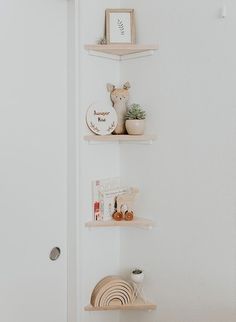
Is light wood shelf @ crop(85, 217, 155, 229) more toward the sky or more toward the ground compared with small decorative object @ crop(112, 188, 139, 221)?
more toward the ground

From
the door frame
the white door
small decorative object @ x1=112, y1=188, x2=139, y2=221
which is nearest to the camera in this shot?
the white door

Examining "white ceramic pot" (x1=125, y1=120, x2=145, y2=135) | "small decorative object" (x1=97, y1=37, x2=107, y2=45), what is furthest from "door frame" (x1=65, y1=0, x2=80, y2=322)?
"white ceramic pot" (x1=125, y1=120, x2=145, y2=135)

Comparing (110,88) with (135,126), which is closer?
(135,126)

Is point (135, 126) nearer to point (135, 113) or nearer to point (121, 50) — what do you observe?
point (135, 113)

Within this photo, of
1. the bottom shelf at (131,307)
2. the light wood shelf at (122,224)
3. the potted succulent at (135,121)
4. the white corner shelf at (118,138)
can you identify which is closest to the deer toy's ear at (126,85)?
the potted succulent at (135,121)

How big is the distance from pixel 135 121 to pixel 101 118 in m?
0.18

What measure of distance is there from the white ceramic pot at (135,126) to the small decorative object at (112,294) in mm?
776

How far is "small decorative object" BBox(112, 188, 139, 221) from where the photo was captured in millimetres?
2064

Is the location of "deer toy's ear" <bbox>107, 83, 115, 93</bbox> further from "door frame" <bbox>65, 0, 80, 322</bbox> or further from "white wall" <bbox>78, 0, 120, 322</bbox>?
"door frame" <bbox>65, 0, 80, 322</bbox>

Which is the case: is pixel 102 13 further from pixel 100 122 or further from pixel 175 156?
pixel 175 156

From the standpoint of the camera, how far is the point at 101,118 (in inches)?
80.1

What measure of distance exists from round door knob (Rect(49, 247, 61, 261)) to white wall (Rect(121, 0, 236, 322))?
407 mm

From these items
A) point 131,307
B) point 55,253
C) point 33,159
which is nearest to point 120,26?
point 33,159

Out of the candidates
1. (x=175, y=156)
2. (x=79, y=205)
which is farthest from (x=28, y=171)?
(x=175, y=156)
